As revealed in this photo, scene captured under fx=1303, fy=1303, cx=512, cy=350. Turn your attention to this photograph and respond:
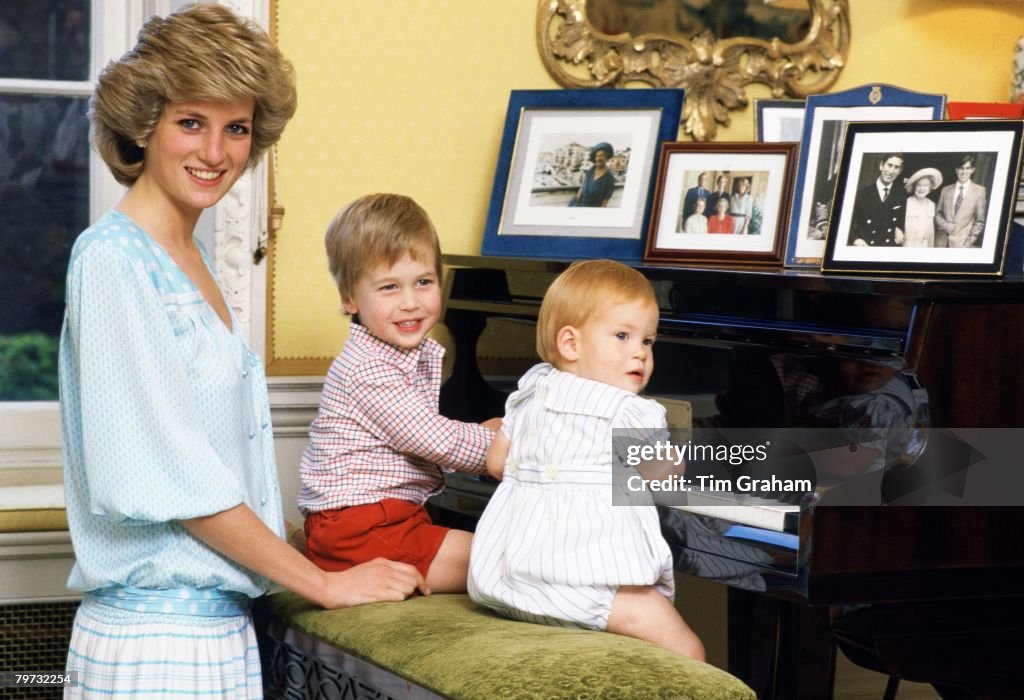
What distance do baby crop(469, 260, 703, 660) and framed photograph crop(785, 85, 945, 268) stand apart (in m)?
0.62

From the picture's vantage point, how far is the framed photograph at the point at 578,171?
118 inches

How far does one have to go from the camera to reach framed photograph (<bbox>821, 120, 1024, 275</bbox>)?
227 centimetres

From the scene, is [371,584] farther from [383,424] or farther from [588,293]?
[588,293]

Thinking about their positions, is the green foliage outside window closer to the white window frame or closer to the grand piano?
the white window frame

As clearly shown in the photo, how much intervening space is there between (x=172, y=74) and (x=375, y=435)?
0.73 meters

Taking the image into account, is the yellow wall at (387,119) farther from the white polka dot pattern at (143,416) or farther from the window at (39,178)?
the white polka dot pattern at (143,416)

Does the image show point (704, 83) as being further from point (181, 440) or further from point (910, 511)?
point (181, 440)

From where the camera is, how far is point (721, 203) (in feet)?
9.09

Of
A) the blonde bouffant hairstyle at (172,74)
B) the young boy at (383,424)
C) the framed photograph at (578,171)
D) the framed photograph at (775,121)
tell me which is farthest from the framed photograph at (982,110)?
the blonde bouffant hairstyle at (172,74)

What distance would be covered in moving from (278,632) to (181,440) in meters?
0.53

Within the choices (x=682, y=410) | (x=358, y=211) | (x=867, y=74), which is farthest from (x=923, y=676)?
(x=867, y=74)

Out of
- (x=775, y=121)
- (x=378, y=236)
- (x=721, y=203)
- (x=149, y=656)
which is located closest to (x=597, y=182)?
(x=721, y=203)

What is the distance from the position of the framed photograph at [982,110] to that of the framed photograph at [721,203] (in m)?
0.52

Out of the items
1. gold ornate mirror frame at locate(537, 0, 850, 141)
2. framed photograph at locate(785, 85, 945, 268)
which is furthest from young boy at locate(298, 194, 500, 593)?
gold ornate mirror frame at locate(537, 0, 850, 141)
